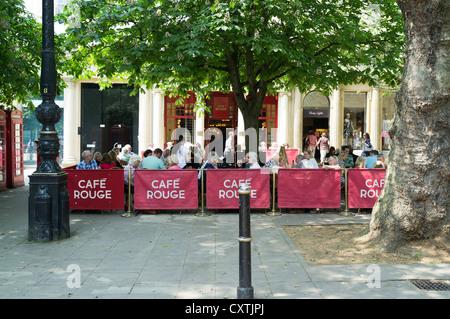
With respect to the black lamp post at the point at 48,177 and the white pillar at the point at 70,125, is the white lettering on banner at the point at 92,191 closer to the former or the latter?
the black lamp post at the point at 48,177

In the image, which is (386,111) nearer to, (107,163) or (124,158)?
(124,158)

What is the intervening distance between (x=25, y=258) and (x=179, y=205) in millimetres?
4315

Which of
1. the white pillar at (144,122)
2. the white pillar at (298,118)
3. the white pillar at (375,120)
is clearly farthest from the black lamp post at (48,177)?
the white pillar at (375,120)

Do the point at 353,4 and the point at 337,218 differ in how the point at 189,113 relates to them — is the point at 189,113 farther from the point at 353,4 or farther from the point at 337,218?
the point at 337,218

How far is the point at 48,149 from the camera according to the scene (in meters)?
7.87

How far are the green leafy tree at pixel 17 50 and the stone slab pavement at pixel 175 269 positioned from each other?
14.1 feet

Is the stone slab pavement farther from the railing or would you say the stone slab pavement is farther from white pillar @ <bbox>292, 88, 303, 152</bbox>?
white pillar @ <bbox>292, 88, 303, 152</bbox>

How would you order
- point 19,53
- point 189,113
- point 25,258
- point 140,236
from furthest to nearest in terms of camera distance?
point 189,113 < point 19,53 < point 140,236 < point 25,258

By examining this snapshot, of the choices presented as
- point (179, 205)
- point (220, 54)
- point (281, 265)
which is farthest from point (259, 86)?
point (281, 265)

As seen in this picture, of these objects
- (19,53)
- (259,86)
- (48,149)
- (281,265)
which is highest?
(19,53)

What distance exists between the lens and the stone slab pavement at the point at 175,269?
5250 millimetres

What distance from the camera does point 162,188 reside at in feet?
34.3

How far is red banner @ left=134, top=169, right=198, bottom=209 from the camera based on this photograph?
1044 centimetres

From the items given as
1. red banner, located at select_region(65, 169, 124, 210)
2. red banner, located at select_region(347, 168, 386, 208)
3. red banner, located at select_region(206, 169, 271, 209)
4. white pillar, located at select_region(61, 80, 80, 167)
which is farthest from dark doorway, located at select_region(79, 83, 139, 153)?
red banner, located at select_region(347, 168, 386, 208)
